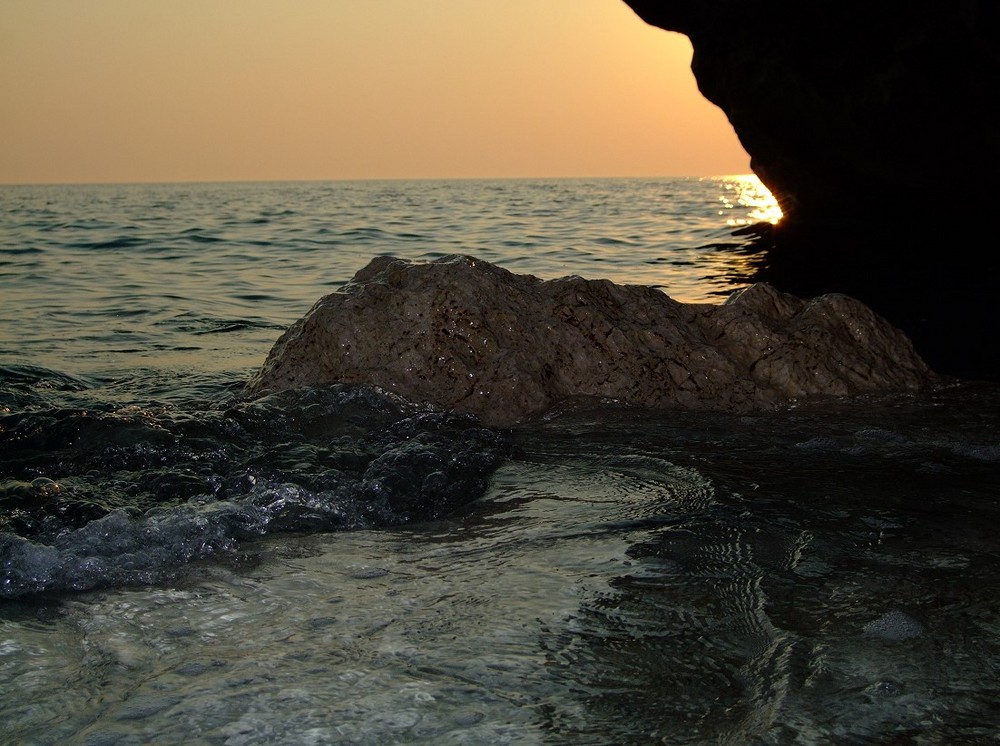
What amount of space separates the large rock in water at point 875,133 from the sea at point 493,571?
421 cm

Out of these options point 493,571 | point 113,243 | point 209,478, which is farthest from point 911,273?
point 113,243

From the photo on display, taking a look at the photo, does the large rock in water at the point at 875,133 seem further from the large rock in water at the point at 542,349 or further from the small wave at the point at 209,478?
the small wave at the point at 209,478

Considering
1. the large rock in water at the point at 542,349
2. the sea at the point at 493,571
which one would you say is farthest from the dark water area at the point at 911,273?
the sea at the point at 493,571

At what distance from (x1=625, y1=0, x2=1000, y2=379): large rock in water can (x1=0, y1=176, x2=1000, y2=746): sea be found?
4.21m

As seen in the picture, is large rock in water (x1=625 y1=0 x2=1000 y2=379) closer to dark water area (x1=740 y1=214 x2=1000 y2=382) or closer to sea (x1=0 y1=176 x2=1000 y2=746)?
dark water area (x1=740 y1=214 x2=1000 y2=382)

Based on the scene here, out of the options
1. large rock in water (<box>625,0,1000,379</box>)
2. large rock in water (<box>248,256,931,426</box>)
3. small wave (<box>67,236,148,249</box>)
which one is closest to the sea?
large rock in water (<box>248,256,931,426</box>)

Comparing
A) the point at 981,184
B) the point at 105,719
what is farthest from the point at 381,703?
the point at 981,184

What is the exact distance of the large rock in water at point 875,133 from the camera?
33.8 feet

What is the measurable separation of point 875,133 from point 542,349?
32.6 ft

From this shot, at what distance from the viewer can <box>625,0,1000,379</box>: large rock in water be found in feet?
33.8

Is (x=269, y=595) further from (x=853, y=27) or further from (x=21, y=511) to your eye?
(x=853, y=27)

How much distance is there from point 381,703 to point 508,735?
0.33 meters

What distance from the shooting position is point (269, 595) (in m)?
2.95

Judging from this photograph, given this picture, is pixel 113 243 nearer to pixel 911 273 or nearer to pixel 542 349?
pixel 911 273
